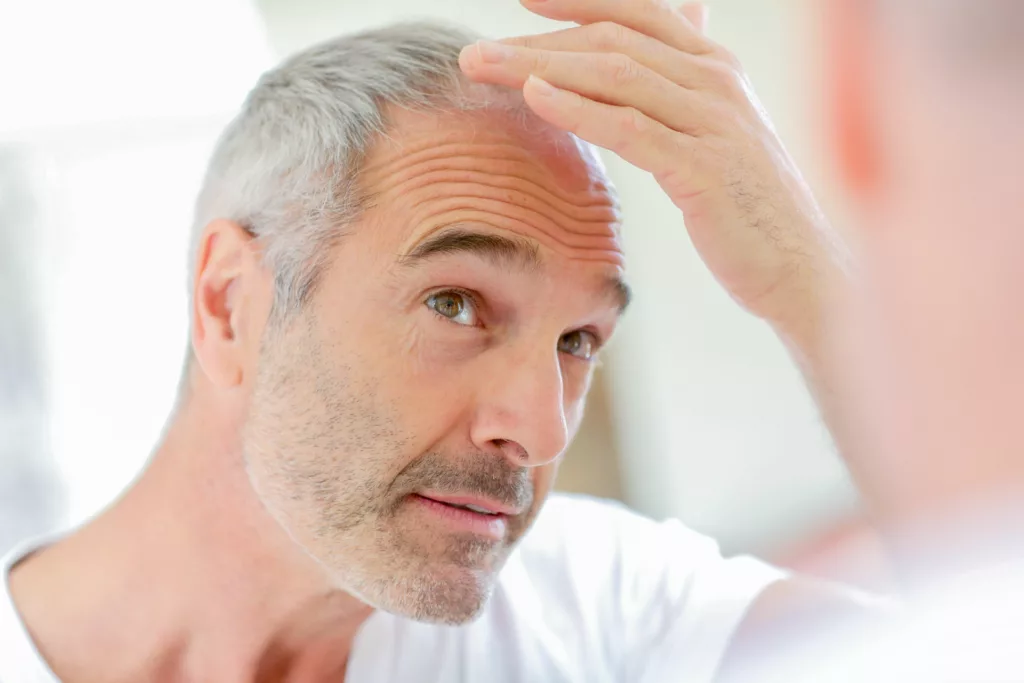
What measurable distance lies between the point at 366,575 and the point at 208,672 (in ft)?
0.85

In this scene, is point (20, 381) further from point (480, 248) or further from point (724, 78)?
point (724, 78)

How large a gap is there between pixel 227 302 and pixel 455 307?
323mm

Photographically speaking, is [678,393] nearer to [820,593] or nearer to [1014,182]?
[820,593]

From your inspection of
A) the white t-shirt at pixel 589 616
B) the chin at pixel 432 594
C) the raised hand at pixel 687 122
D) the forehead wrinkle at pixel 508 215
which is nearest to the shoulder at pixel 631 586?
the white t-shirt at pixel 589 616

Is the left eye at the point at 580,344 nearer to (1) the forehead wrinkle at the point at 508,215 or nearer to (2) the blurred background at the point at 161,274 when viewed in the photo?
(1) the forehead wrinkle at the point at 508,215

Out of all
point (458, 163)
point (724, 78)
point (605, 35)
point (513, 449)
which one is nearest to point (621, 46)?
point (605, 35)

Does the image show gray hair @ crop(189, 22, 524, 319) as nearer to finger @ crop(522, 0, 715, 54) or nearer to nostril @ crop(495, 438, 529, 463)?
finger @ crop(522, 0, 715, 54)

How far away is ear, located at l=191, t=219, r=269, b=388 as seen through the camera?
1.18 m

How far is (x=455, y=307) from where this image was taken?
43.3 inches

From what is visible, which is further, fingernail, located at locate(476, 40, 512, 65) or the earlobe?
the earlobe

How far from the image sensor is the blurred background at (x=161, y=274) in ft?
7.34

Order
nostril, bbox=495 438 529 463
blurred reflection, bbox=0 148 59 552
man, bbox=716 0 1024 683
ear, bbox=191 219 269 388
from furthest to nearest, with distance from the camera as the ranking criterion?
blurred reflection, bbox=0 148 59 552, ear, bbox=191 219 269 388, nostril, bbox=495 438 529 463, man, bbox=716 0 1024 683

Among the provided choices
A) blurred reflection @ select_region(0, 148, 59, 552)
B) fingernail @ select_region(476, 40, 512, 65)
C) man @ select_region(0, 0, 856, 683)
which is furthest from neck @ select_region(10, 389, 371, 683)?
blurred reflection @ select_region(0, 148, 59, 552)


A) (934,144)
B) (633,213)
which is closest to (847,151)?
(934,144)
